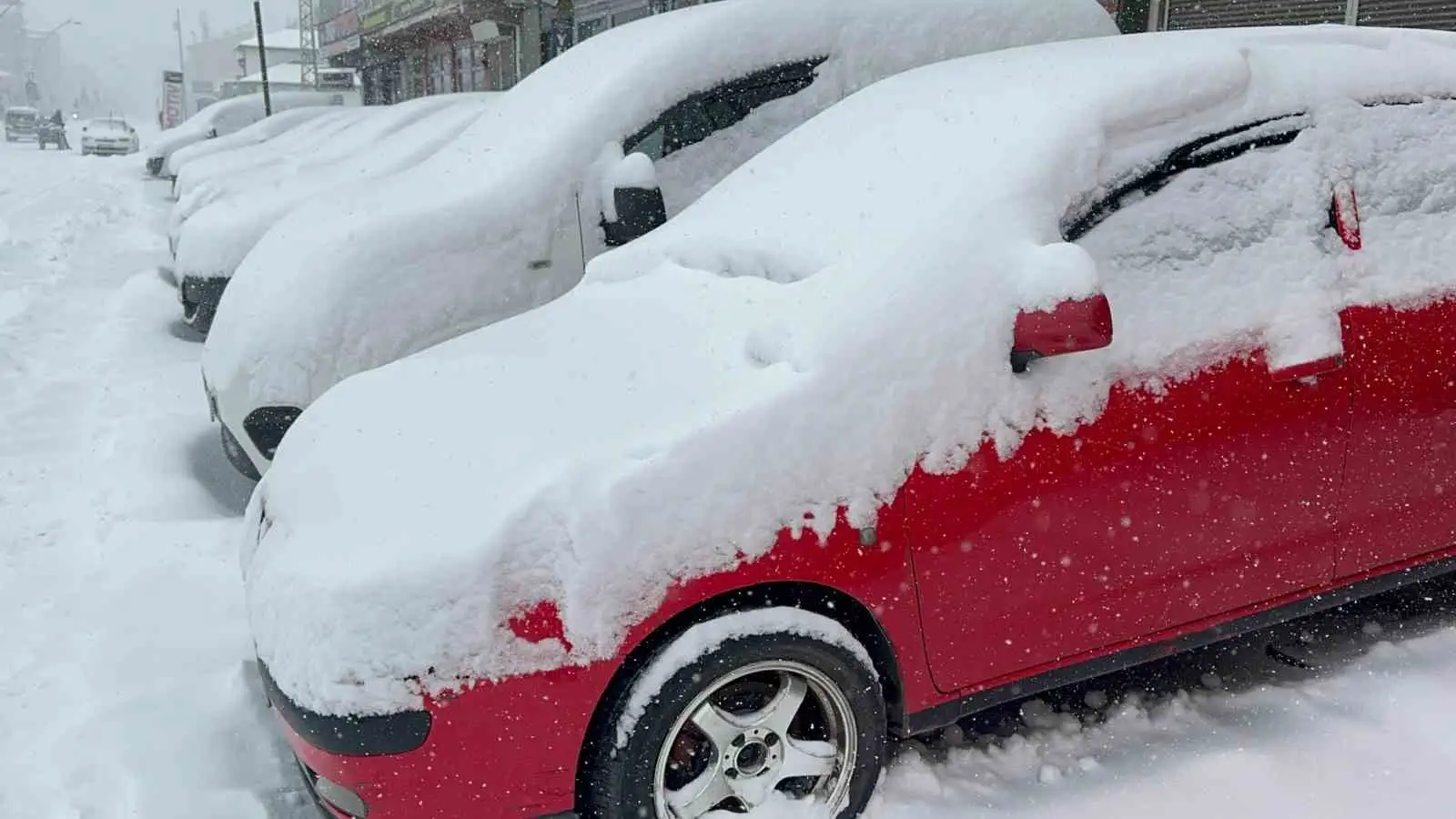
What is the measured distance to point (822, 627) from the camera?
7.61 feet

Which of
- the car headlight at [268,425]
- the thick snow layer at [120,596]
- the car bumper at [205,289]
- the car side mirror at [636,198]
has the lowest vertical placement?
the thick snow layer at [120,596]

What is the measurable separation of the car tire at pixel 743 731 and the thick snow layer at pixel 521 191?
2.40 meters

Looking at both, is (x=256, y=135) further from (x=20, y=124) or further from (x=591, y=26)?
(x=20, y=124)

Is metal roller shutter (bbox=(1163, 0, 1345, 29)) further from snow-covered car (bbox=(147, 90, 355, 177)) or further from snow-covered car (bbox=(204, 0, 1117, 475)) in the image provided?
snow-covered car (bbox=(147, 90, 355, 177))

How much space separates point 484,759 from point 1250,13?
8.46 meters

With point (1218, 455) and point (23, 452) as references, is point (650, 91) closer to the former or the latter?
point (1218, 455)

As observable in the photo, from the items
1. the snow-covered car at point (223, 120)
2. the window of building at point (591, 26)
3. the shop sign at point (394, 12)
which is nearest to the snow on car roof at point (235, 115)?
the snow-covered car at point (223, 120)

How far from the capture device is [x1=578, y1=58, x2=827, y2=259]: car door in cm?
468

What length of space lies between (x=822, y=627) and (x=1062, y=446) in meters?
0.68

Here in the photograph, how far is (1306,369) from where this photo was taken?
2689mm

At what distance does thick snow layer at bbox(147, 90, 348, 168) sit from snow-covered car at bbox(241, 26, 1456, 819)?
2104cm

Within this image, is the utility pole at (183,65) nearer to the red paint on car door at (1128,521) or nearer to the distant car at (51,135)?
the distant car at (51,135)

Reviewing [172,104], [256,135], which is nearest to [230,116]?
[256,135]

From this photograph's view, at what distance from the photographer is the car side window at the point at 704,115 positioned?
474 cm
